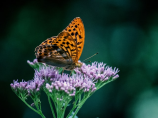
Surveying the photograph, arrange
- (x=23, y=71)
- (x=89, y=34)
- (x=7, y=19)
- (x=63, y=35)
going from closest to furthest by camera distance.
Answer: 1. (x=63, y=35)
2. (x=23, y=71)
3. (x=7, y=19)
4. (x=89, y=34)

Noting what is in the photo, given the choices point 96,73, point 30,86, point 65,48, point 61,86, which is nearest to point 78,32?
point 65,48

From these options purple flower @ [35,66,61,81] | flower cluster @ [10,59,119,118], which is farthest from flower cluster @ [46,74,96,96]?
purple flower @ [35,66,61,81]

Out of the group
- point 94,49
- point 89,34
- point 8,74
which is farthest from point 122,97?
point 8,74

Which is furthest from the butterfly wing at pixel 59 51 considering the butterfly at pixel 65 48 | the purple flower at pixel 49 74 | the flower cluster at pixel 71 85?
the flower cluster at pixel 71 85

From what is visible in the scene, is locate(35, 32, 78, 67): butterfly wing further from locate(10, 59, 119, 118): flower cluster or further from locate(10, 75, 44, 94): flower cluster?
locate(10, 75, 44, 94): flower cluster

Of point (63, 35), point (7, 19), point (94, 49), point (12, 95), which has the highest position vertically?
point (7, 19)

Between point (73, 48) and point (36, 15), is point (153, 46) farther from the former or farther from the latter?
point (73, 48)

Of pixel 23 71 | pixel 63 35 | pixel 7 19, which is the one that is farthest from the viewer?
pixel 7 19

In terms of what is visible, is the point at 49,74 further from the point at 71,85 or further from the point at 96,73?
the point at 96,73
